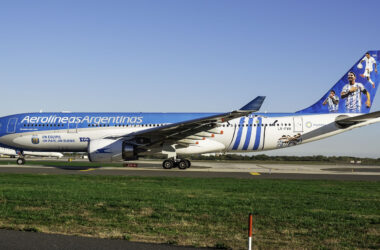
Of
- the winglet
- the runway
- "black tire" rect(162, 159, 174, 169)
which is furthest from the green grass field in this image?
"black tire" rect(162, 159, 174, 169)

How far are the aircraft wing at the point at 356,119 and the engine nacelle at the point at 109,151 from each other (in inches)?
544

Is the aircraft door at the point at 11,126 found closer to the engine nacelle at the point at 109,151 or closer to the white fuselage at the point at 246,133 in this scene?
the white fuselage at the point at 246,133

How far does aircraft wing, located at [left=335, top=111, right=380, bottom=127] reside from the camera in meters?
24.5

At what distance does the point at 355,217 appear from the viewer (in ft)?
31.2

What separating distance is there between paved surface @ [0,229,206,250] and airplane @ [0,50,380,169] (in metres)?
18.6

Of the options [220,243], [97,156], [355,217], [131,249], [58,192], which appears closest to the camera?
[131,249]

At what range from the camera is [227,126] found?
89.6ft

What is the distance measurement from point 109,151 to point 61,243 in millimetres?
17912

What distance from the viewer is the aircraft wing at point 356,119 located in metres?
24.5

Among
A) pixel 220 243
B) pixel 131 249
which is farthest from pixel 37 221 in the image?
pixel 220 243

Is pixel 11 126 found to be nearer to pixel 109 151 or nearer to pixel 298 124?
pixel 109 151

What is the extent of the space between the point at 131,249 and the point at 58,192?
7720 mm

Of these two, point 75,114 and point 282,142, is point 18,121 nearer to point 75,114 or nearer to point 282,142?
point 75,114

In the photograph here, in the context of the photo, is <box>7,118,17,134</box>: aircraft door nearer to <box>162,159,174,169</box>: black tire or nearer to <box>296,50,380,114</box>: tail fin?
<box>162,159,174,169</box>: black tire
